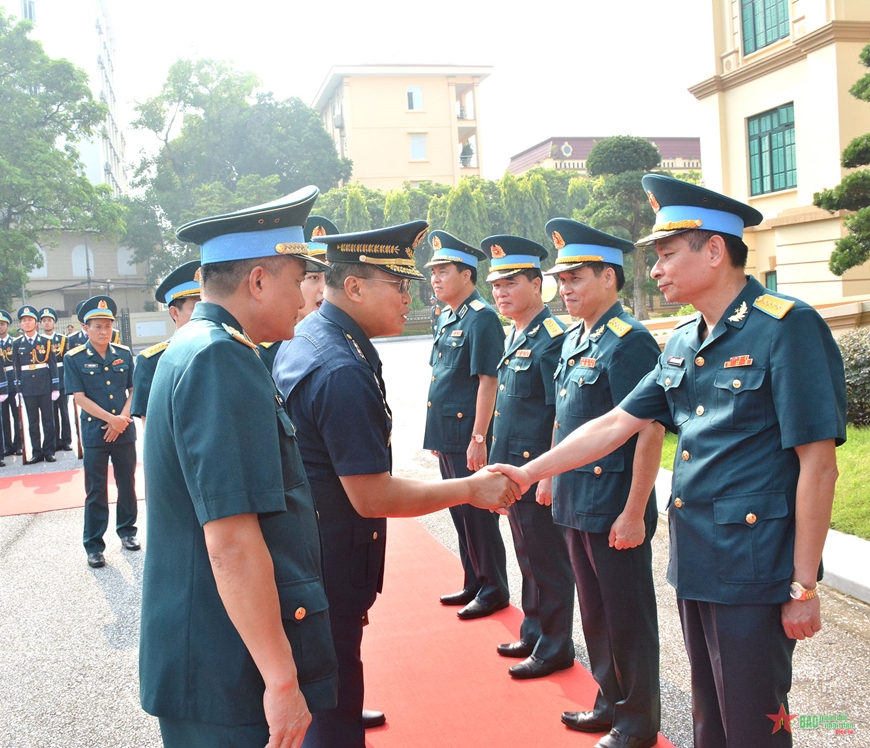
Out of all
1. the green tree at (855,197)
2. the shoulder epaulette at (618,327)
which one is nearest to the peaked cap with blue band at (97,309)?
the shoulder epaulette at (618,327)

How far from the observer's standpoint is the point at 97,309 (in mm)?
7148

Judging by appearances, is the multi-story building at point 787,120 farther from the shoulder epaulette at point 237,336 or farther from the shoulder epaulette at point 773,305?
the shoulder epaulette at point 237,336

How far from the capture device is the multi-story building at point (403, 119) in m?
50.8

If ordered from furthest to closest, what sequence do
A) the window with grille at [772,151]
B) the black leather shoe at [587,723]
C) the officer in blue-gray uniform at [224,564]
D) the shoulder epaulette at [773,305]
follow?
the window with grille at [772,151], the black leather shoe at [587,723], the shoulder epaulette at [773,305], the officer in blue-gray uniform at [224,564]

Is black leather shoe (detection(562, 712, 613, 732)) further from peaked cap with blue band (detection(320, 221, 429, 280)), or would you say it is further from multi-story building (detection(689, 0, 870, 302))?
multi-story building (detection(689, 0, 870, 302))

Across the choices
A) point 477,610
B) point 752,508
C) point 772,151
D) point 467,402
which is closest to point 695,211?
point 752,508

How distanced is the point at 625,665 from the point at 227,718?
195cm

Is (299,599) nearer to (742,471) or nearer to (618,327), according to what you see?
(742,471)

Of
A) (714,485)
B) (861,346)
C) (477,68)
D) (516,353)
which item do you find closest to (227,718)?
(714,485)

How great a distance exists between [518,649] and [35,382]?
33.3ft

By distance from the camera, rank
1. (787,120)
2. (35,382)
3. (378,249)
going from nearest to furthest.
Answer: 1. (378,249)
2. (35,382)
3. (787,120)

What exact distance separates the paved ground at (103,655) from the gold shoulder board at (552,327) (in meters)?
1.79

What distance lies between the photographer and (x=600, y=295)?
364cm

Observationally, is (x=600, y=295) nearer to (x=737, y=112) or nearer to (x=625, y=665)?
(x=625, y=665)
